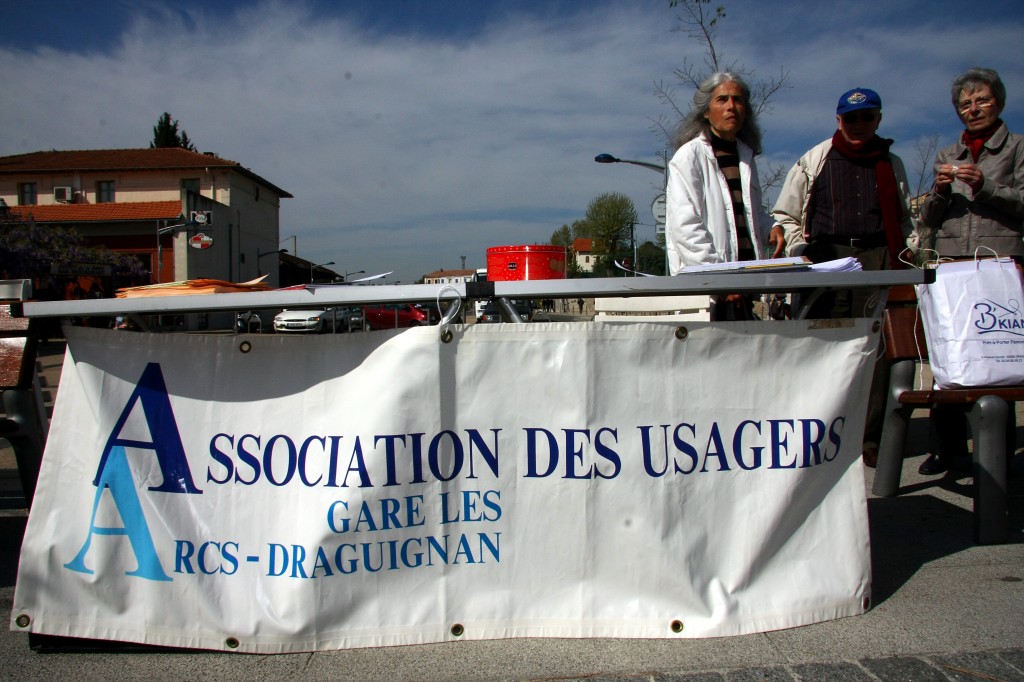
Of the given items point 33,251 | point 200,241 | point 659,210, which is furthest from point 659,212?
point 200,241

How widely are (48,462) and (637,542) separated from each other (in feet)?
6.54

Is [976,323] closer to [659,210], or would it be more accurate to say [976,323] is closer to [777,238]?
[777,238]

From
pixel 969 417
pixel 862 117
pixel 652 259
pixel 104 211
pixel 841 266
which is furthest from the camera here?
pixel 104 211

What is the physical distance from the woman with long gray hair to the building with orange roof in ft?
150

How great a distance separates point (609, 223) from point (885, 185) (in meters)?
51.7

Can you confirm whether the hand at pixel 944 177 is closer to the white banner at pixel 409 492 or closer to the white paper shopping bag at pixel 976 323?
the white paper shopping bag at pixel 976 323

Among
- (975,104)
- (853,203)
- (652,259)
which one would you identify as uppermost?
(652,259)

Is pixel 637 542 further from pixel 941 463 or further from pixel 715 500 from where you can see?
pixel 941 463

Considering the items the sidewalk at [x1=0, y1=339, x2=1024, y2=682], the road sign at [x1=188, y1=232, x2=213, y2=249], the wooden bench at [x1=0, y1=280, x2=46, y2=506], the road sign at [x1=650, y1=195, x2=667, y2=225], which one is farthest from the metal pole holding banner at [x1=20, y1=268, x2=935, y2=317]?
the road sign at [x1=188, y1=232, x2=213, y2=249]

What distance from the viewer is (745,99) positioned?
12.1 ft

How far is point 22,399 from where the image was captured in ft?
10.2

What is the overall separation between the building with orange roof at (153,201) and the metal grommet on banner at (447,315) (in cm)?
4662

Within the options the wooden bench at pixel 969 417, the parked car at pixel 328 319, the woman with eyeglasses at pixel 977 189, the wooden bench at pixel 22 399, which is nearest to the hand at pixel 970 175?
the woman with eyeglasses at pixel 977 189

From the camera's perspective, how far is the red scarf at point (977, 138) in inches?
171
